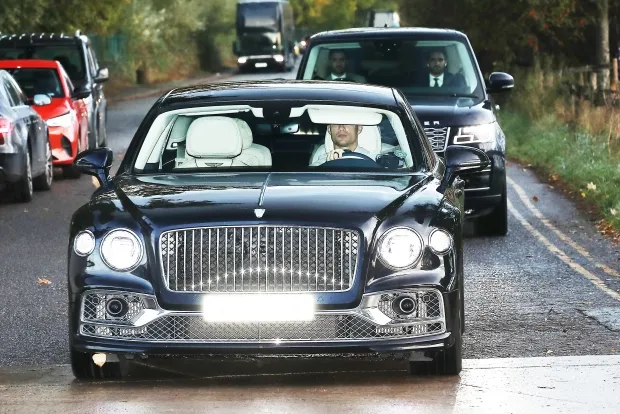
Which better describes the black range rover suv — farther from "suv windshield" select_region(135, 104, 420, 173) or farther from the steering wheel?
the steering wheel

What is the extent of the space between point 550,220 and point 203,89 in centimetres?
791

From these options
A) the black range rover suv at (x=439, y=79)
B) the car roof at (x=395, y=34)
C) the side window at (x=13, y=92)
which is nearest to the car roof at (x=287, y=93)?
the black range rover suv at (x=439, y=79)

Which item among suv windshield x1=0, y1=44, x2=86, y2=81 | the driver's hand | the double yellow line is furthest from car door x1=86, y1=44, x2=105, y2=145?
the driver's hand

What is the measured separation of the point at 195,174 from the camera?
9.35 metres

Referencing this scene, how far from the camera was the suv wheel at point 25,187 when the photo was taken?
1977 centimetres

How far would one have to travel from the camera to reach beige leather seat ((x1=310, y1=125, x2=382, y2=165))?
966 cm

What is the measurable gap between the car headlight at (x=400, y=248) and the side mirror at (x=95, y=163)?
6.43 ft

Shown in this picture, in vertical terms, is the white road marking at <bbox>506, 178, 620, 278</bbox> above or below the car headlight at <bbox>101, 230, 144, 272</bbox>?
below

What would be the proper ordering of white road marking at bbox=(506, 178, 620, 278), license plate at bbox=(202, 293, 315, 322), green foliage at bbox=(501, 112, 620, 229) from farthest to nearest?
green foliage at bbox=(501, 112, 620, 229) < white road marking at bbox=(506, 178, 620, 278) < license plate at bbox=(202, 293, 315, 322)

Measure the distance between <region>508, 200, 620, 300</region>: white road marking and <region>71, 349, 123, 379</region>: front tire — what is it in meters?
4.33

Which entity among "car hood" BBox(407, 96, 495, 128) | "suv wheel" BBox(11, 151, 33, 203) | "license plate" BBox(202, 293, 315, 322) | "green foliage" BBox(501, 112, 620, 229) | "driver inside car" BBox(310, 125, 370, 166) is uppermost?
"driver inside car" BBox(310, 125, 370, 166)

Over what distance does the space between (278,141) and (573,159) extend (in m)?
13.7

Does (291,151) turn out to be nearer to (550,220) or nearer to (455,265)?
(455,265)

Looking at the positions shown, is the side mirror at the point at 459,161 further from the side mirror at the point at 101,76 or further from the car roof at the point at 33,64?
the side mirror at the point at 101,76
